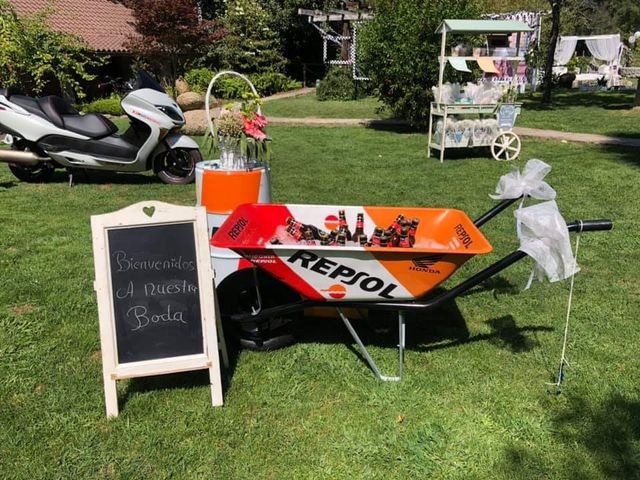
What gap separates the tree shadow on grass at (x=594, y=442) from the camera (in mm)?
2318

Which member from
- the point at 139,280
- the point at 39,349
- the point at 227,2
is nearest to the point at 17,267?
the point at 39,349

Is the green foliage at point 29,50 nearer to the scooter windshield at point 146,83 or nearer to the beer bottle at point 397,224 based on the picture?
the scooter windshield at point 146,83

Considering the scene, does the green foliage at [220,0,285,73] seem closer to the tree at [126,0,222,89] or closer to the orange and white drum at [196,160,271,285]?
the tree at [126,0,222,89]

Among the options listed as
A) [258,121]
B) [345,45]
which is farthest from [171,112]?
[345,45]

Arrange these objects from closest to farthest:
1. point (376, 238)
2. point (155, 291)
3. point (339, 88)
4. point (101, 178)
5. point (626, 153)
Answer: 1. point (155, 291)
2. point (376, 238)
3. point (101, 178)
4. point (626, 153)
5. point (339, 88)

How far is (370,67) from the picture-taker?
11344 millimetres

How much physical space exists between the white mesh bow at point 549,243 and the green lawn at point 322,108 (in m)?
11.5

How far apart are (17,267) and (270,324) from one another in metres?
2.40

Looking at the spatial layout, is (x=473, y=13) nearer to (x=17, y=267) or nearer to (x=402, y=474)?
(x=17, y=267)

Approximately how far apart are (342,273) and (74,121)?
535 cm

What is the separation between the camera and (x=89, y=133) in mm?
6707

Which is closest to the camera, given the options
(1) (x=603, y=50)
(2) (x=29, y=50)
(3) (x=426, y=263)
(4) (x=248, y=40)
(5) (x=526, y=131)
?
(3) (x=426, y=263)

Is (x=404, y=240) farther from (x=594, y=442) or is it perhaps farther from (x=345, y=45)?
(x=345, y=45)

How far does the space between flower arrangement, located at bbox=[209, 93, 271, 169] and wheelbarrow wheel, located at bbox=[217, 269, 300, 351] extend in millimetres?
689
